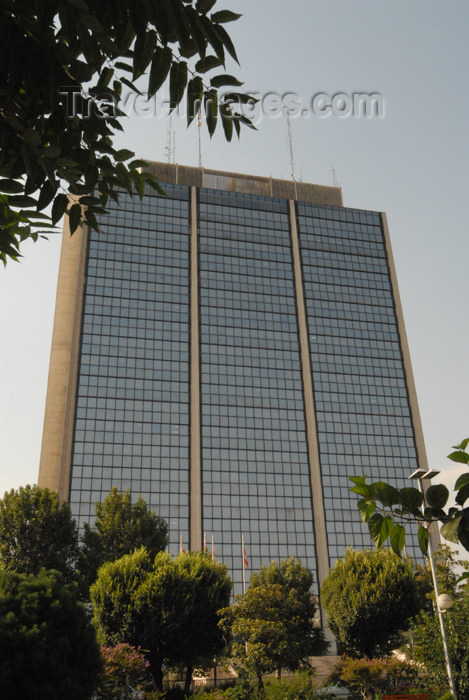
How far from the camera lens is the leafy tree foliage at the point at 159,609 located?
3647 cm

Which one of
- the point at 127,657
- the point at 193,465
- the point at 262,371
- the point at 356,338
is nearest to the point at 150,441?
the point at 193,465

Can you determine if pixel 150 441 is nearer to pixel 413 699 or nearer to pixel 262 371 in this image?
pixel 262 371

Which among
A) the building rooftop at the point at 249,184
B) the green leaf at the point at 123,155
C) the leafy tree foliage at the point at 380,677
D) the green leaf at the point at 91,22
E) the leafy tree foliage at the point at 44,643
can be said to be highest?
the building rooftop at the point at 249,184

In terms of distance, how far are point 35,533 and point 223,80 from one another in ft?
178

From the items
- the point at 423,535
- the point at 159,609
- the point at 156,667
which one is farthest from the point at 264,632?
the point at 423,535

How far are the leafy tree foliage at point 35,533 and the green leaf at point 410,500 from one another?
53.4 m

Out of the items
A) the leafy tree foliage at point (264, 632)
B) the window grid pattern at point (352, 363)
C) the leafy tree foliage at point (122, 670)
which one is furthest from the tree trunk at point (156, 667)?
the window grid pattern at point (352, 363)

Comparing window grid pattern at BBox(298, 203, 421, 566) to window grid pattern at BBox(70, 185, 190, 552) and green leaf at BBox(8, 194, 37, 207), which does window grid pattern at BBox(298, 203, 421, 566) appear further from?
green leaf at BBox(8, 194, 37, 207)

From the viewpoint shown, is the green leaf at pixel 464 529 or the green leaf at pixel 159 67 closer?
the green leaf at pixel 464 529

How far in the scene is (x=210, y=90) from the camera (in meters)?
4.12

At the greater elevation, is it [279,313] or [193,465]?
[279,313]

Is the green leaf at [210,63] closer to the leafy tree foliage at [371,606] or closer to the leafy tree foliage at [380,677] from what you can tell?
the leafy tree foliage at [380,677]

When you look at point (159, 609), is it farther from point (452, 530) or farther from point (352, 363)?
point (352, 363)

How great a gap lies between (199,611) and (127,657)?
9.08 meters
